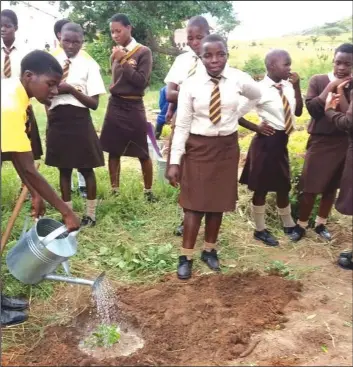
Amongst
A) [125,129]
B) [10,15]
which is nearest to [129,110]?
[125,129]

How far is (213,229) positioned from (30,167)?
158cm

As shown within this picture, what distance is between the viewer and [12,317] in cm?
296

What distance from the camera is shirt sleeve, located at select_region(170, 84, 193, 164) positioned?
11.0ft

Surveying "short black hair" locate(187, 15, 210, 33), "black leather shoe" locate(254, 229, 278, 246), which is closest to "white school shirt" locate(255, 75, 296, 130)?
"short black hair" locate(187, 15, 210, 33)

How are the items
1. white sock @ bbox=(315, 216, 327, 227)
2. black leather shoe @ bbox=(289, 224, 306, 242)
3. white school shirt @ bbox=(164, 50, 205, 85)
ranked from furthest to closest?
white sock @ bbox=(315, 216, 327, 227) → black leather shoe @ bbox=(289, 224, 306, 242) → white school shirt @ bbox=(164, 50, 205, 85)

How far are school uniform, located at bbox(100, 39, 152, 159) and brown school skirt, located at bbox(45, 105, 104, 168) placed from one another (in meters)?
0.55

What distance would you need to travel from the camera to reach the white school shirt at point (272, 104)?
393 centimetres

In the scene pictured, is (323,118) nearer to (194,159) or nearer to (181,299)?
(194,159)

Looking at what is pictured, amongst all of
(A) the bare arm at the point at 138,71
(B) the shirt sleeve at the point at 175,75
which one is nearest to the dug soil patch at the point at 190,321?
(B) the shirt sleeve at the point at 175,75

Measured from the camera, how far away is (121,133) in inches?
187

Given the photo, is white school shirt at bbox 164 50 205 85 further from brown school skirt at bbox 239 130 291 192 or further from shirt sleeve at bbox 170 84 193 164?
brown school skirt at bbox 239 130 291 192

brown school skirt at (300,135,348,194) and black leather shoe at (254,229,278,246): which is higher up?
brown school skirt at (300,135,348,194)

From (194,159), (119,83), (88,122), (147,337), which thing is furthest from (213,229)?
(119,83)

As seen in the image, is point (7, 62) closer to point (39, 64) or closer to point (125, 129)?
point (125, 129)
